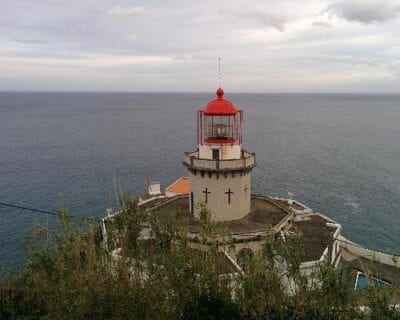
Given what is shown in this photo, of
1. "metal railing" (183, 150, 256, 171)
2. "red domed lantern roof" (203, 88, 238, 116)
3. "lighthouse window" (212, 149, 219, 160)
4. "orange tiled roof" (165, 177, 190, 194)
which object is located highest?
"red domed lantern roof" (203, 88, 238, 116)

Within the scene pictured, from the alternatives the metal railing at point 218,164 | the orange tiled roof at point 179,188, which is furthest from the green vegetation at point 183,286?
the orange tiled roof at point 179,188

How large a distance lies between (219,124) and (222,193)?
4008 mm

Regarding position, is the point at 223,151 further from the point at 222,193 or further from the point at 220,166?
the point at 222,193

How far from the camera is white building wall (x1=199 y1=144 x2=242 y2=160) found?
973 inches

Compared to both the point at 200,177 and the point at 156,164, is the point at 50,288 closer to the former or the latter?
the point at 200,177

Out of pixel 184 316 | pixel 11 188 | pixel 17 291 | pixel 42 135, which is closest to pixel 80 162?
pixel 11 188

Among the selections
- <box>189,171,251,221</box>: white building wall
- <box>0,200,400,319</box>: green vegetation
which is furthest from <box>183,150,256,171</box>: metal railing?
<box>0,200,400,319</box>: green vegetation

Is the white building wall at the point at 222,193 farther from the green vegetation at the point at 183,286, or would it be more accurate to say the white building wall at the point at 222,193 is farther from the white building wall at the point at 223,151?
the green vegetation at the point at 183,286

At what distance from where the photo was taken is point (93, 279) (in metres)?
13.3

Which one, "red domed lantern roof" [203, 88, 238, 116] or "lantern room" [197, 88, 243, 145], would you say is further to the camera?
"lantern room" [197, 88, 243, 145]

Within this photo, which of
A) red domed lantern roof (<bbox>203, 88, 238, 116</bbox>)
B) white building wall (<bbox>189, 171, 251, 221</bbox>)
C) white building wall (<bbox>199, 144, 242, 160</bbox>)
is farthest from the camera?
white building wall (<bbox>199, 144, 242, 160</bbox>)

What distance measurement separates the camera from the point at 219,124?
2506 cm

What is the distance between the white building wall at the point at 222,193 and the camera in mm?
24469

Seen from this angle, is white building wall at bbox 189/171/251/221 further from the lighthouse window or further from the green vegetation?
the green vegetation
